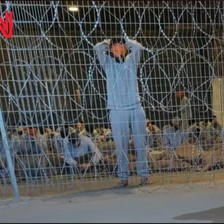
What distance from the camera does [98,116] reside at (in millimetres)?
3430

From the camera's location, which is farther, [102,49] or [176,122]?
[176,122]

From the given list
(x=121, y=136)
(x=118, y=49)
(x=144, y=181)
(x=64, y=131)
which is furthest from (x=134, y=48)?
(x=144, y=181)

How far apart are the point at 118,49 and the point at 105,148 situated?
96cm

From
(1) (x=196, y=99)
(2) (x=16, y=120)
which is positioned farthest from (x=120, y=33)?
(2) (x=16, y=120)

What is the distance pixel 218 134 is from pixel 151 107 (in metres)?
0.74

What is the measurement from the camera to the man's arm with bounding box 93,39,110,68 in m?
3.24

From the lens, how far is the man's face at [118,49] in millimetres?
3291

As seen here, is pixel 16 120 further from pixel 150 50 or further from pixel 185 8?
pixel 185 8

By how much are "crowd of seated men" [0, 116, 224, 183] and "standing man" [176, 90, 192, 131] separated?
2.2 inches

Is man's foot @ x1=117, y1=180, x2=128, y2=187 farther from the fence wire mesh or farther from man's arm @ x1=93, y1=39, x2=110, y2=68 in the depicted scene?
man's arm @ x1=93, y1=39, x2=110, y2=68

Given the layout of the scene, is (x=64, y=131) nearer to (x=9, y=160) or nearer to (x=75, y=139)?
(x=75, y=139)

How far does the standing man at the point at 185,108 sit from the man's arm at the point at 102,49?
0.73 m

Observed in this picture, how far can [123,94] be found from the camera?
129 inches

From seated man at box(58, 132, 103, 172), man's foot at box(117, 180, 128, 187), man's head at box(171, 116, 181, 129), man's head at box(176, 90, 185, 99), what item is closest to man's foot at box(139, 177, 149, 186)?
man's foot at box(117, 180, 128, 187)
